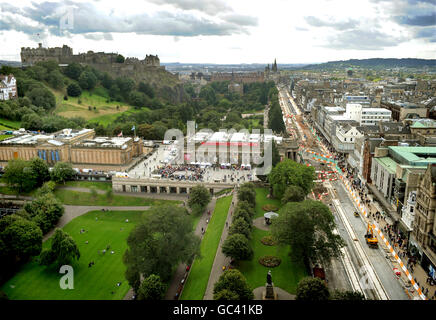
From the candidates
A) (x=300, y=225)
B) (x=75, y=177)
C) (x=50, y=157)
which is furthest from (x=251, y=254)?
(x=50, y=157)

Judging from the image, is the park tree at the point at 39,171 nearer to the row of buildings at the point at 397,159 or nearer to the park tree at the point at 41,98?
the park tree at the point at 41,98

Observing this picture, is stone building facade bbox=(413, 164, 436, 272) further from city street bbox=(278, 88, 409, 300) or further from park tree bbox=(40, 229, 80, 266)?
park tree bbox=(40, 229, 80, 266)

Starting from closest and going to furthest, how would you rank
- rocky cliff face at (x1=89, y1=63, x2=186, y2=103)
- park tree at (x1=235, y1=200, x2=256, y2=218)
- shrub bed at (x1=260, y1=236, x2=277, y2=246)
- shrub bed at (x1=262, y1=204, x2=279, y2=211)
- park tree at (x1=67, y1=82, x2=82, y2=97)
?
shrub bed at (x1=260, y1=236, x2=277, y2=246) < park tree at (x1=235, y1=200, x2=256, y2=218) < shrub bed at (x1=262, y1=204, x2=279, y2=211) < park tree at (x1=67, y1=82, x2=82, y2=97) < rocky cliff face at (x1=89, y1=63, x2=186, y2=103)

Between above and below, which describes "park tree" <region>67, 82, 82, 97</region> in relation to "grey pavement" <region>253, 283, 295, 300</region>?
above

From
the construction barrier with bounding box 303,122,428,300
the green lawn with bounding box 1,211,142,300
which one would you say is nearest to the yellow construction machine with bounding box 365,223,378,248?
the construction barrier with bounding box 303,122,428,300

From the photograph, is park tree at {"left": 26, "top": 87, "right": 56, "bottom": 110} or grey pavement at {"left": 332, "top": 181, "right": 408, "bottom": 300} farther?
park tree at {"left": 26, "top": 87, "right": 56, "bottom": 110}

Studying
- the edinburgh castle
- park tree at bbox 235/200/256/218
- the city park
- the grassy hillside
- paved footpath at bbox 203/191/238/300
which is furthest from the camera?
the edinburgh castle
